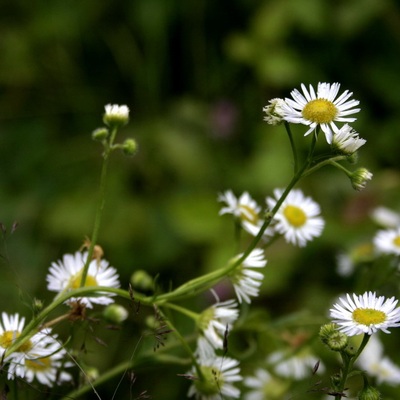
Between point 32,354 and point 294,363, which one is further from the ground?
point 294,363

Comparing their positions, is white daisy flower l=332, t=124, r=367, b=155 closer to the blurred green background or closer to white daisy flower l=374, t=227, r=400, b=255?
white daisy flower l=374, t=227, r=400, b=255

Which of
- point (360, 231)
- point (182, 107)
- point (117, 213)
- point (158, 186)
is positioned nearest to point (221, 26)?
point (182, 107)

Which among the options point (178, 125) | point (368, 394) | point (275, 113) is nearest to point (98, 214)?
point (275, 113)

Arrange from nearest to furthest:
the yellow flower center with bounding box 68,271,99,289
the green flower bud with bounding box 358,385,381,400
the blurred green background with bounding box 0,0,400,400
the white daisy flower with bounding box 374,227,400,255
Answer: the green flower bud with bounding box 358,385,381,400 < the yellow flower center with bounding box 68,271,99,289 < the white daisy flower with bounding box 374,227,400,255 < the blurred green background with bounding box 0,0,400,400

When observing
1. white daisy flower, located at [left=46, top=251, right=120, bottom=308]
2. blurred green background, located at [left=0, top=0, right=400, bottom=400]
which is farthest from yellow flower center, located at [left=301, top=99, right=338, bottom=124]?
blurred green background, located at [left=0, top=0, right=400, bottom=400]

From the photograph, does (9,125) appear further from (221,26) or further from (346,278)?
(346,278)

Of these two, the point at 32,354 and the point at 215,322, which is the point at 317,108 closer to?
the point at 215,322

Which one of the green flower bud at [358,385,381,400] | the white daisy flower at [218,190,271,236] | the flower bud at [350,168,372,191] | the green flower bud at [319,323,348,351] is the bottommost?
the green flower bud at [358,385,381,400]

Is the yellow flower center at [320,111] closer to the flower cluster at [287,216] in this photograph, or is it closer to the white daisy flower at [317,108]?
the white daisy flower at [317,108]
